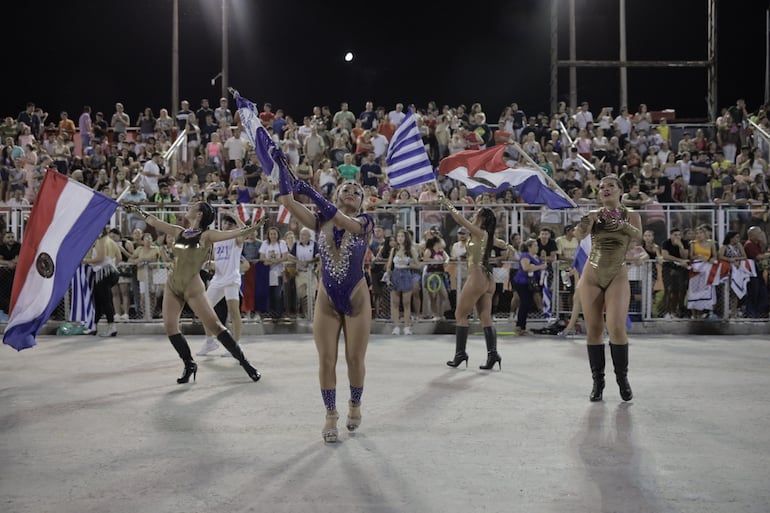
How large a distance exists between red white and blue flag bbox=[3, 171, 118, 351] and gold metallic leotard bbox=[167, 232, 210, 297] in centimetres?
101

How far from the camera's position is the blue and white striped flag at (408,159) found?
42.4 feet

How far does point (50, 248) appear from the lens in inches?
353

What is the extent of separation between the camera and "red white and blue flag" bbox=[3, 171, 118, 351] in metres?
8.77

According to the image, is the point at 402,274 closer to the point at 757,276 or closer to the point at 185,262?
the point at 185,262

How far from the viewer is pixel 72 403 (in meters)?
7.81

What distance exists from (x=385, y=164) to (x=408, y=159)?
4.88 m

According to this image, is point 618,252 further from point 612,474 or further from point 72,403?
point 72,403

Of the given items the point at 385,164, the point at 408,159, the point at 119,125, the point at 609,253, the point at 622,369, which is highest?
the point at 119,125

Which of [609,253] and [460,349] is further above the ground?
[609,253]

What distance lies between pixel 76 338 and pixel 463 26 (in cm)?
2313

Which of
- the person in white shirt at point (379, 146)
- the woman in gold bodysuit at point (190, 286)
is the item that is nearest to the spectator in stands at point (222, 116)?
the person in white shirt at point (379, 146)

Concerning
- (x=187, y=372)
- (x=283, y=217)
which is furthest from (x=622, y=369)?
(x=283, y=217)

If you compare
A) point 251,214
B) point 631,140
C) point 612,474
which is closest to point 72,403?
point 612,474

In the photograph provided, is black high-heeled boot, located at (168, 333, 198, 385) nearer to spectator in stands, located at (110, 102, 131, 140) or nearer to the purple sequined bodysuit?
the purple sequined bodysuit
